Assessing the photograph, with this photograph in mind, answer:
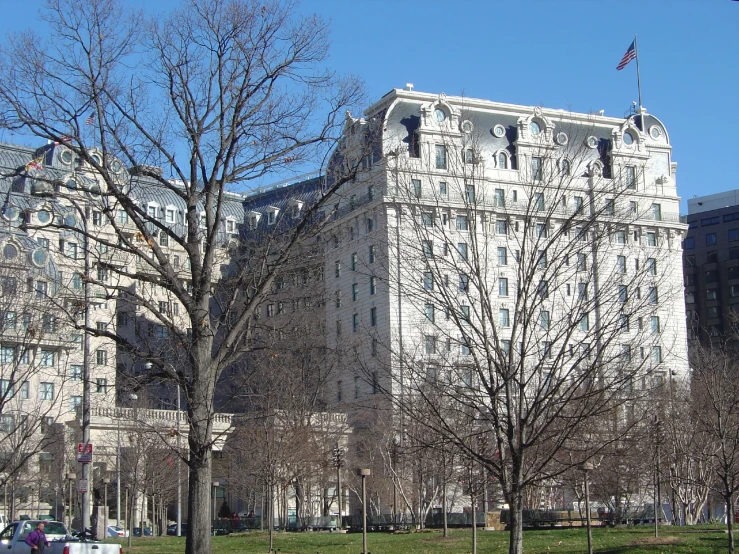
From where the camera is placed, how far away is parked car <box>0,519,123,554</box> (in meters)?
26.1

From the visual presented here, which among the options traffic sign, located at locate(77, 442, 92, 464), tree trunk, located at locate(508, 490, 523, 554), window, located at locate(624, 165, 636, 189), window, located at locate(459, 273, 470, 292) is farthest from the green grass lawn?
window, located at locate(459, 273, 470, 292)

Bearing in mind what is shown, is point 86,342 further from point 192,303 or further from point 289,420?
point 289,420

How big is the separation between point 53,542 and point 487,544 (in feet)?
46.9

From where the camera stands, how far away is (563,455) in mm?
45156

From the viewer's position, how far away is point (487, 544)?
3572cm

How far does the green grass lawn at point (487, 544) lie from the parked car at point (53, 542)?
3049 mm

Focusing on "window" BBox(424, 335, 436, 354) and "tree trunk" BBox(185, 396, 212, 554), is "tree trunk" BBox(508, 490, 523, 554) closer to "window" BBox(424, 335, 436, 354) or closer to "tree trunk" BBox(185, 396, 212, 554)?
"window" BBox(424, 335, 436, 354)

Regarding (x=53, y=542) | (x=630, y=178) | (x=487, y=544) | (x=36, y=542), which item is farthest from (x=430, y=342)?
(x=487, y=544)

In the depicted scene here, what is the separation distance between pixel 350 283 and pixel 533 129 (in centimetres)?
2062

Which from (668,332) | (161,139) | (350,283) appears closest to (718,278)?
(668,332)

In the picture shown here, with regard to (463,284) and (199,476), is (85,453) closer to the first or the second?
(199,476)

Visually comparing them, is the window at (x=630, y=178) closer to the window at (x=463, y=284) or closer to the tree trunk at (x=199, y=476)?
the window at (x=463, y=284)

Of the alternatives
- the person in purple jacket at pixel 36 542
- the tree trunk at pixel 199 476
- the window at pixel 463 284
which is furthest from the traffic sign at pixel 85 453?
the window at pixel 463 284

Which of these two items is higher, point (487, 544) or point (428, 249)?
point (428, 249)
